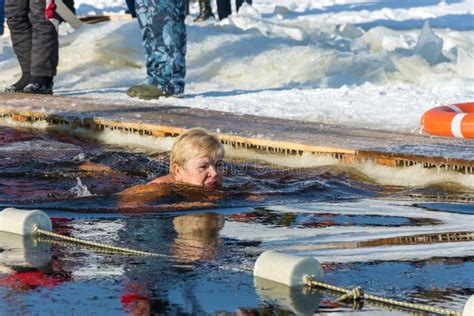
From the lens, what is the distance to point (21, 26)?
12.2m

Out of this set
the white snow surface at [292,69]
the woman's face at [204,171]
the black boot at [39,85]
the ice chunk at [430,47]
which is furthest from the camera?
the ice chunk at [430,47]

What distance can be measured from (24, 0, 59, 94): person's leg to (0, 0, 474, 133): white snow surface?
0.65m

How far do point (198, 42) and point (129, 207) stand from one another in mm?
8658

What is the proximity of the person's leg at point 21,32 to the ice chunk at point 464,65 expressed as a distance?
4719mm

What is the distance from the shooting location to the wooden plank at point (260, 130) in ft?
25.8

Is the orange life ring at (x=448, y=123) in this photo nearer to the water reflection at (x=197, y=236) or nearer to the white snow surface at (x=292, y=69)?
the white snow surface at (x=292, y=69)

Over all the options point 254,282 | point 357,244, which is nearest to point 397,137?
→ point 357,244

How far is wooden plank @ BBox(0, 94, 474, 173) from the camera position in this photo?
785cm

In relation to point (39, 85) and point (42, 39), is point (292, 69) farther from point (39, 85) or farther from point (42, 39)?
point (42, 39)

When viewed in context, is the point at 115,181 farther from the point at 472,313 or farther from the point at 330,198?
the point at 472,313

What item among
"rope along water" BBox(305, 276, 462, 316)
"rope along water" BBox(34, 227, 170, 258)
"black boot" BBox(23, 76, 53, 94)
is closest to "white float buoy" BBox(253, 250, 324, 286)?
"rope along water" BBox(305, 276, 462, 316)

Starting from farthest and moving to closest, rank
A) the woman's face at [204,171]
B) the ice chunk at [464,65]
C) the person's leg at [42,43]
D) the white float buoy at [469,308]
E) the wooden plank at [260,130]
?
the ice chunk at [464,65] → the person's leg at [42,43] → the wooden plank at [260,130] → the woman's face at [204,171] → the white float buoy at [469,308]

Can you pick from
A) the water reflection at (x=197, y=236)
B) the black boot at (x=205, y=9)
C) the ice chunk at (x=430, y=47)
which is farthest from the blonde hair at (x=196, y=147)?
the black boot at (x=205, y=9)

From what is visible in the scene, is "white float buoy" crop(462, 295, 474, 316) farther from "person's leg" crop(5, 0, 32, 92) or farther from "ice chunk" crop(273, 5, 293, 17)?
"ice chunk" crop(273, 5, 293, 17)
